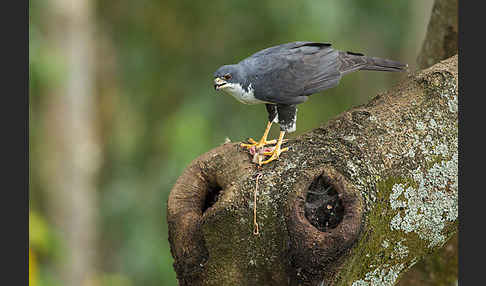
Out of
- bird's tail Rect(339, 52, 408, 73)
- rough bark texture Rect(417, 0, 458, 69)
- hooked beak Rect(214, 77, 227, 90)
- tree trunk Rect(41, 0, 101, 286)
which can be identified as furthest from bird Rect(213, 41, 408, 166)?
tree trunk Rect(41, 0, 101, 286)

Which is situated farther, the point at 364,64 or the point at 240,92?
the point at 364,64

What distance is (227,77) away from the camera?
3.57 meters

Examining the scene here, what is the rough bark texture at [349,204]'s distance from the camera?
2.60 meters

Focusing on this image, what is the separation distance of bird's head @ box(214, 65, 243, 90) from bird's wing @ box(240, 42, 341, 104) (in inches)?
3.1

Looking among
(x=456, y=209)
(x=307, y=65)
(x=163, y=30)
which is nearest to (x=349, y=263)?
(x=456, y=209)

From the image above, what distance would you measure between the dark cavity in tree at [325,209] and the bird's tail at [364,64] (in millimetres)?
1331

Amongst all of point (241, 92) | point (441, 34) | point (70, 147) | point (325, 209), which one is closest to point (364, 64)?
point (441, 34)

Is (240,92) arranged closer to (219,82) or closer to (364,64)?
(219,82)

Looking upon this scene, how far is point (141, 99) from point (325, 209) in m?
8.77

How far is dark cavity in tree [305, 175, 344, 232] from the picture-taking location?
2.62 m

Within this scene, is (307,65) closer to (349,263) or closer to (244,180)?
(244,180)

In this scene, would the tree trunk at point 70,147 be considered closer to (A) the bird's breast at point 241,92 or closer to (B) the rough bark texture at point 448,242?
(A) the bird's breast at point 241,92

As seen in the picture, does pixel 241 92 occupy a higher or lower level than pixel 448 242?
higher

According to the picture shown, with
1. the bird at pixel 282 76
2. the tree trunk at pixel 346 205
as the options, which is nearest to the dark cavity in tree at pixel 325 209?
the tree trunk at pixel 346 205
